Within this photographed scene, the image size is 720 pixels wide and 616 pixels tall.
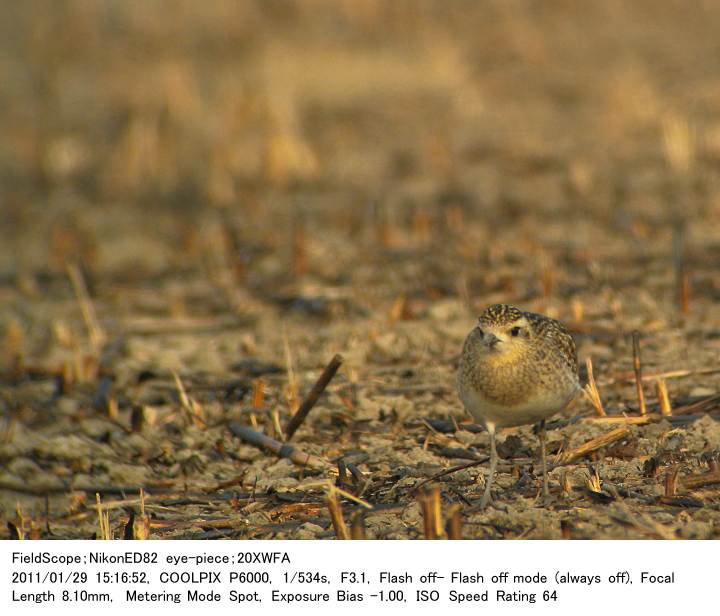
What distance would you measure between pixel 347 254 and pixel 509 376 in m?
4.76

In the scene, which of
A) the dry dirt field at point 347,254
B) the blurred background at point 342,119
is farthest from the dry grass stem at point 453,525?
the blurred background at point 342,119

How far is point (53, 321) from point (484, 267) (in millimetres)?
3010

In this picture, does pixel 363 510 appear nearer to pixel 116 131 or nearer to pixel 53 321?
pixel 53 321

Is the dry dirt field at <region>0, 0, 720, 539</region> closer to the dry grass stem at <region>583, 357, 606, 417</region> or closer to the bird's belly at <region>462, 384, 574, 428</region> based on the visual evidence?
the dry grass stem at <region>583, 357, 606, 417</region>

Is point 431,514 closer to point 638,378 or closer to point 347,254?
point 638,378

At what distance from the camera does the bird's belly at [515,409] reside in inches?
191

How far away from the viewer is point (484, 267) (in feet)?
28.6

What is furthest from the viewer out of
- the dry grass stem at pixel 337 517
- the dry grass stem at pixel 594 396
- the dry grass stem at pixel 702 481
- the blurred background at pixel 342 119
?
the blurred background at pixel 342 119

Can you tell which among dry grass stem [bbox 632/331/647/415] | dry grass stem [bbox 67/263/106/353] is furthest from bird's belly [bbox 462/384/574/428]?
dry grass stem [bbox 67/263/106/353]

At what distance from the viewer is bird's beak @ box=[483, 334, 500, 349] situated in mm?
4820

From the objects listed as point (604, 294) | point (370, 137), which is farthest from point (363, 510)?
point (370, 137)

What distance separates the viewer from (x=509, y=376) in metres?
4.82

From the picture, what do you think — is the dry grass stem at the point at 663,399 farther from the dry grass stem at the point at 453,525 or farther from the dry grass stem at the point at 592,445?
the dry grass stem at the point at 453,525

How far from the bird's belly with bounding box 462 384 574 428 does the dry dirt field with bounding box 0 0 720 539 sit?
1.05 ft
